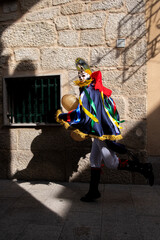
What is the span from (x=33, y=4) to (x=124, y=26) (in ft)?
5.39

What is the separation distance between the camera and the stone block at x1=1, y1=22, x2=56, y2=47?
4094mm

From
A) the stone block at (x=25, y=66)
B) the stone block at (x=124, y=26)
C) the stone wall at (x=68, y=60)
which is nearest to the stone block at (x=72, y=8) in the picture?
the stone wall at (x=68, y=60)

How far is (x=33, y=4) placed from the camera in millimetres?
4160

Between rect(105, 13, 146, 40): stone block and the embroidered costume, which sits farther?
rect(105, 13, 146, 40): stone block

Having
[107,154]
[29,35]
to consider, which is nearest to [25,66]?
[29,35]

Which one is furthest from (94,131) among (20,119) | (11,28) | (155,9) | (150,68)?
(11,28)

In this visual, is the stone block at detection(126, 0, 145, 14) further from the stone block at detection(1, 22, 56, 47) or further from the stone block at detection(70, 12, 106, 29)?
the stone block at detection(1, 22, 56, 47)

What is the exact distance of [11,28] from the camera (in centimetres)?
424

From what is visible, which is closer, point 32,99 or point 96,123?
point 96,123

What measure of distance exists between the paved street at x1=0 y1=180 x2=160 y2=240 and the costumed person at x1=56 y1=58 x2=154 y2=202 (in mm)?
314

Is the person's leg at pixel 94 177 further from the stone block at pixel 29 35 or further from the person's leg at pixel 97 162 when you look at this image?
the stone block at pixel 29 35

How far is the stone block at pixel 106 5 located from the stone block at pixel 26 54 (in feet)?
3.95

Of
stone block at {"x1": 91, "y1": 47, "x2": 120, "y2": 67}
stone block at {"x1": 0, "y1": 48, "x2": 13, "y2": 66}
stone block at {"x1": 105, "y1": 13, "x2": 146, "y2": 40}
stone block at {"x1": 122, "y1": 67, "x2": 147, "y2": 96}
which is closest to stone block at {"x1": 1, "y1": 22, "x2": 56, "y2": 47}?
stone block at {"x1": 0, "y1": 48, "x2": 13, "y2": 66}

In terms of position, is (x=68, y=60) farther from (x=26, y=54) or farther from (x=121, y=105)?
(x=121, y=105)
